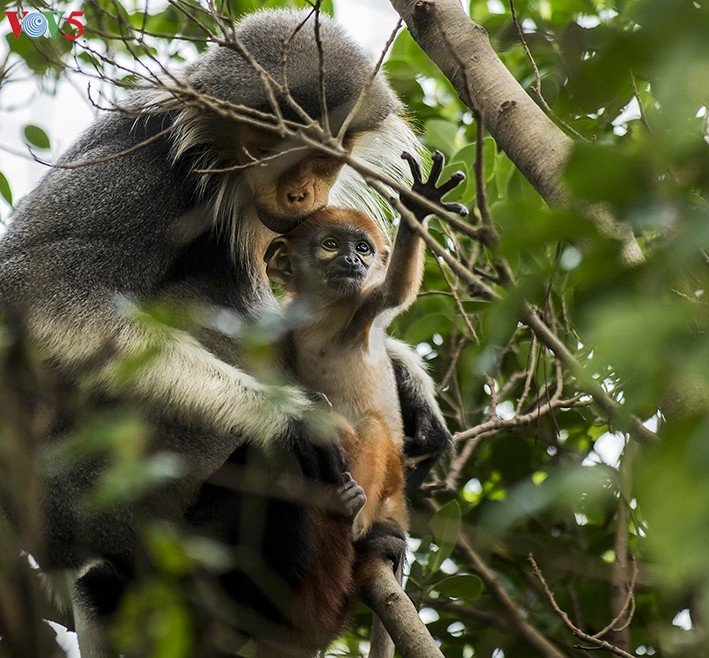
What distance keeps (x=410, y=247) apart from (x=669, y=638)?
92.1 inches

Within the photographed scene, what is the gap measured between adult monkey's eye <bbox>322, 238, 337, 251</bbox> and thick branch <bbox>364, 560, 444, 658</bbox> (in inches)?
54.8

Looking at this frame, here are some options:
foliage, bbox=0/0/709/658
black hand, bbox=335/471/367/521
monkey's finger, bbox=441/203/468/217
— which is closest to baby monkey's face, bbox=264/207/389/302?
foliage, bbox=0/0/709/658

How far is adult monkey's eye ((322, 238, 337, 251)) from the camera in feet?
14.8

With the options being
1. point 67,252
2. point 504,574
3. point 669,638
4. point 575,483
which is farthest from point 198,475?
point 575,483

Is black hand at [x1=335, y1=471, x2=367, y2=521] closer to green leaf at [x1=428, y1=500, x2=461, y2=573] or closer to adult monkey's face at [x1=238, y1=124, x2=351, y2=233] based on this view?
green leaf at [x1=428, y1=500, x2=461, y2=573]

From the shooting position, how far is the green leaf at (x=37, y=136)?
5203 mm

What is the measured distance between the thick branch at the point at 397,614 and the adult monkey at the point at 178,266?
0.35 metres

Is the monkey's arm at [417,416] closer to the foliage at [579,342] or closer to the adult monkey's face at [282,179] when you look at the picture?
the foliage at [579,342]

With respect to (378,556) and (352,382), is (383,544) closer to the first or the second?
(378,556)

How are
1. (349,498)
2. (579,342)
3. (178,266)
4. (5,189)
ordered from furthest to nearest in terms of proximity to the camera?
(5,189) → (178,266) → (349,498) → (579,342)

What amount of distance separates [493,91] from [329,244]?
129 cm

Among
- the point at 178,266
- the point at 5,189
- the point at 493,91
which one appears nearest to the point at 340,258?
the point at 178,266

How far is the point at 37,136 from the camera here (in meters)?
5.24

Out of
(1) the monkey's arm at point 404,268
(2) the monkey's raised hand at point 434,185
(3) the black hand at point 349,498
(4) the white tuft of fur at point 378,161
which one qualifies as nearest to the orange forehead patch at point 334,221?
(1) the monkey's arm at point 404,268
